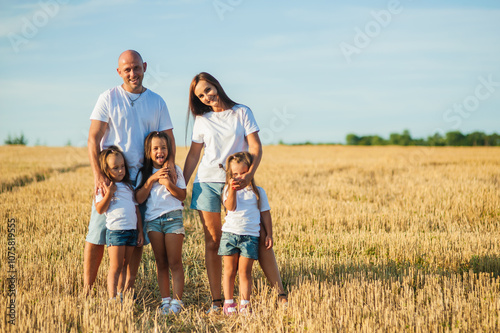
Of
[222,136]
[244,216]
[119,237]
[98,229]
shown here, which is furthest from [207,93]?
[98,229]

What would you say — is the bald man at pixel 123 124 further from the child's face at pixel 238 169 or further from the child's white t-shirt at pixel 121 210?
the child's face at pixel 238 169

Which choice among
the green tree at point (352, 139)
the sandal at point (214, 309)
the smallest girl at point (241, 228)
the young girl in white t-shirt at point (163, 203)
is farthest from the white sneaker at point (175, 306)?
the green tree at point (352, 139)

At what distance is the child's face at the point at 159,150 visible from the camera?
471 cm

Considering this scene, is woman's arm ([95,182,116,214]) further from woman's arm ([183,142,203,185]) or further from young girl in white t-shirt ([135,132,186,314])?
woman's arm ([183,142,203,185])

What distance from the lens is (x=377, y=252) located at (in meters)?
7.08

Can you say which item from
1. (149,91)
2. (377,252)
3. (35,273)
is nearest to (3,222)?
(35,273)

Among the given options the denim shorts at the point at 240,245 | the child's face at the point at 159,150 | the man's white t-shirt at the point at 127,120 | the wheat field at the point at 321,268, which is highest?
the man's white t-shirt at the point at 127,120

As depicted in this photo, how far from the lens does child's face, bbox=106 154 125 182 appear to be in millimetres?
4609

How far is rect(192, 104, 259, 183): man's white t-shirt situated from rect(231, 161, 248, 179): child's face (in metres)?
0.19

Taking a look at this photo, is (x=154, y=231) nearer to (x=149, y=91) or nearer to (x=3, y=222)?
(x=149, y=91)

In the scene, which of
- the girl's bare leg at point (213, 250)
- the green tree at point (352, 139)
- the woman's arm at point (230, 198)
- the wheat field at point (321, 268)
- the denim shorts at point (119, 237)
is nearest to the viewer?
the wheat field at point (321, 268)

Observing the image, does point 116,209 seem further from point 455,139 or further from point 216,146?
point 455,139

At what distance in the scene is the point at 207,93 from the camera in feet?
15.8

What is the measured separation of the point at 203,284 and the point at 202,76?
2836mm
